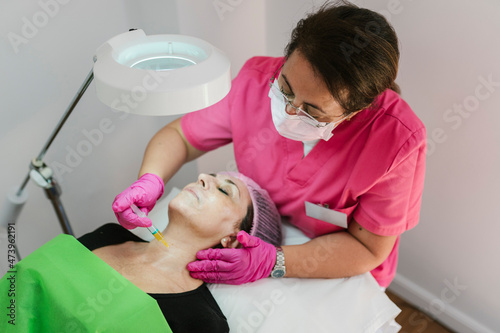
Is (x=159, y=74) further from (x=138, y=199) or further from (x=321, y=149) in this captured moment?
(x=321, y=149)

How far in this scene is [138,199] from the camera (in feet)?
4.23

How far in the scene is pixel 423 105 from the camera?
1.68 meters

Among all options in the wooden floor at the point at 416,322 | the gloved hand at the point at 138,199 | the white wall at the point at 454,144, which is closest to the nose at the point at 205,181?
the gloved hand at the point at 138,199

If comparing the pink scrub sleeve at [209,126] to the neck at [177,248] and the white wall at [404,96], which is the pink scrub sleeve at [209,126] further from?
the white wall at [404,96]

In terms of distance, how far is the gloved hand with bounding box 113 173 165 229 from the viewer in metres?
1.23

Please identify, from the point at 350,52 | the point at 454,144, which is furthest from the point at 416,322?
the point at 350,52

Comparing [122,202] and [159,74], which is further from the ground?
[159,74]

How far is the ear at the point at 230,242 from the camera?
1.37 meters

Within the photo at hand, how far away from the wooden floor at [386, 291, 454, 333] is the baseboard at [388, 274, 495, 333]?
0.07ft

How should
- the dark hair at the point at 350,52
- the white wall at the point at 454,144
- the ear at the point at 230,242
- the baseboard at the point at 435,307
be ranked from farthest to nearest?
1. the baseboard at the point at 435,307
2. the white wall at the point at 454,144
3. the ear at the point at 230,242
4. the dark hair at the point at 350,52

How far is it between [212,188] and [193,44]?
20.6 inches

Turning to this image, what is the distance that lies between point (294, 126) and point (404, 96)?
0.71 metres

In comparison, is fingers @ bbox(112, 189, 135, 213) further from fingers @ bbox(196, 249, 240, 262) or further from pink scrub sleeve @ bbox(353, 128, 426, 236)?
pink scrub sleeve @ bbox(353, 128, 426, 236)

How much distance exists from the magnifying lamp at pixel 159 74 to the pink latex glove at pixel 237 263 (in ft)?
1.78
